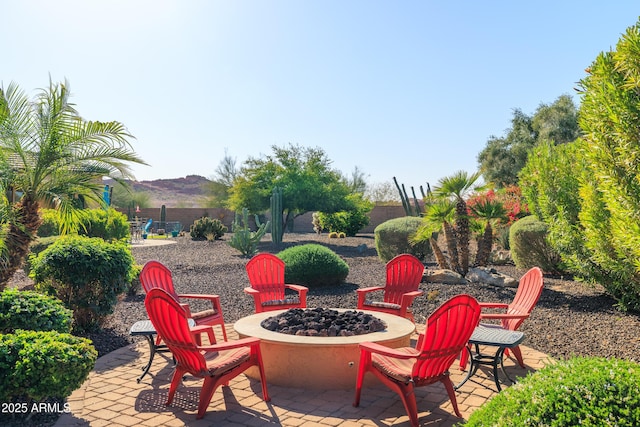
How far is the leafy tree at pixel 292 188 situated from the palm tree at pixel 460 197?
1095 cm

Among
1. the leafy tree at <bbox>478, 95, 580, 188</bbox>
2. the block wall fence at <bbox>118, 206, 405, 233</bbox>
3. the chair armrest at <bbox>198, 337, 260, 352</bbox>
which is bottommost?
the chair armrest at <bbox>198, 337, 260, 352</bbox>

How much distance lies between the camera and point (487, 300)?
730 cm

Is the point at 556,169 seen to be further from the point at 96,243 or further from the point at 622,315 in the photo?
the point at 96,243

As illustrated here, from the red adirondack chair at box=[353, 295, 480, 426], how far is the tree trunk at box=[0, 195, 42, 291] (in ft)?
13.2

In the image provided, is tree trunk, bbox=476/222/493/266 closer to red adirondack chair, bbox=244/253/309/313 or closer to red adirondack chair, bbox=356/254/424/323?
red adirondack chair, bbox=356/254/424/323

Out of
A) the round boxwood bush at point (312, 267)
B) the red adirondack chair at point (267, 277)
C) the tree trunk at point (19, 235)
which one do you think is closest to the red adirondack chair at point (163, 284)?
the red adirondack chair at point (267, 277)

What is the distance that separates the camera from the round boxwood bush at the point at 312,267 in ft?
27.9

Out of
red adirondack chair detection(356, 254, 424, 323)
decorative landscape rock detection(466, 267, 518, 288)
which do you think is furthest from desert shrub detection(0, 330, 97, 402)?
decorative landscape rock detection(466, 267, 518, 288)

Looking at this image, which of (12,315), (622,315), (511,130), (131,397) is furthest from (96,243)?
(511,130)

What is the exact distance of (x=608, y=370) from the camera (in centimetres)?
198

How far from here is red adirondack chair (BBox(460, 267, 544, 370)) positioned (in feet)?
14.6

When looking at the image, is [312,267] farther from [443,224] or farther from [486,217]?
[486,217]

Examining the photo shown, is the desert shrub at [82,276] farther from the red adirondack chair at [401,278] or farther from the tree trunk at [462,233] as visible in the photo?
the tree trunk at [462,233]

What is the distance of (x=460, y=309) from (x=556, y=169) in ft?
16.8
